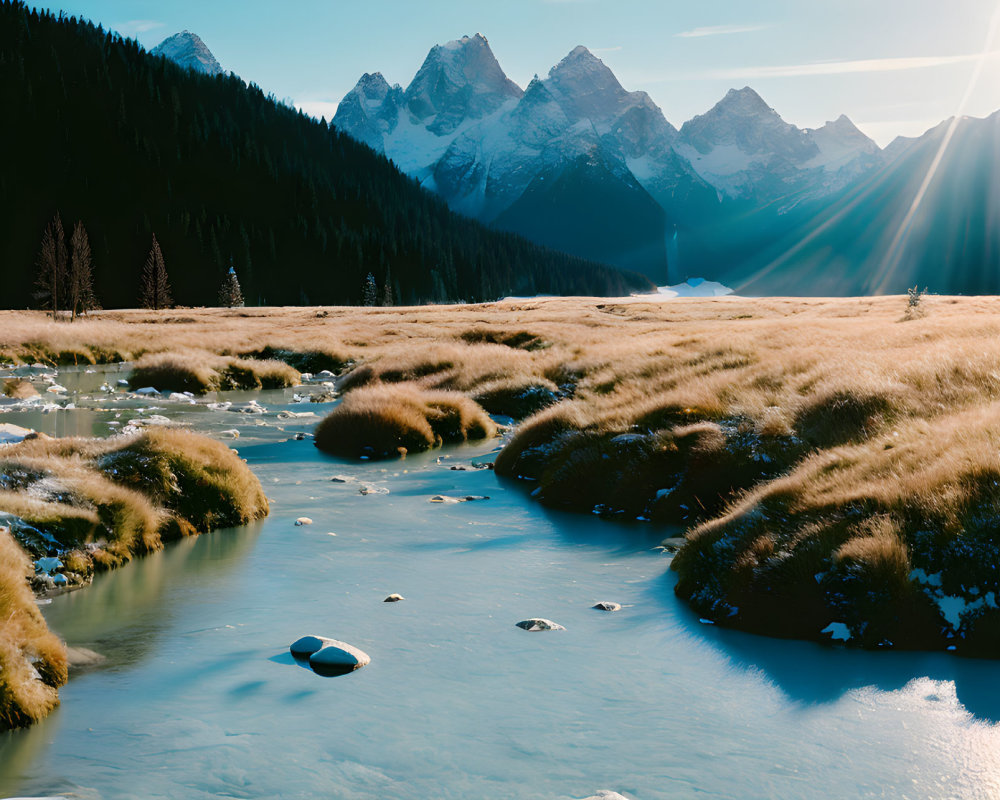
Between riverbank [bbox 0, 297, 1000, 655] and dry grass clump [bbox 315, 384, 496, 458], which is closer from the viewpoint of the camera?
riverbank [bbox 0, 297, 1000, 655]

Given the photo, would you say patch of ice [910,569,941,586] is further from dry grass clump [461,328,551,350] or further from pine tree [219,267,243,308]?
pine tree [219,267,243,308]

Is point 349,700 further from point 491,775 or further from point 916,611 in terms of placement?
point 916,611

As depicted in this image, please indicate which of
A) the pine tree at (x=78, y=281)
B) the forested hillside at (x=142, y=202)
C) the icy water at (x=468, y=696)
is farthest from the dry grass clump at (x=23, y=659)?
the forested hillside at (x=142, y=202)

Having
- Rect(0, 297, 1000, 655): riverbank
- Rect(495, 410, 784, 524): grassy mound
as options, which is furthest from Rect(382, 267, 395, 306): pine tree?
Rect(495, 410, 784, 524): grassy mound

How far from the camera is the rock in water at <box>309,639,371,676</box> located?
909 centimetres

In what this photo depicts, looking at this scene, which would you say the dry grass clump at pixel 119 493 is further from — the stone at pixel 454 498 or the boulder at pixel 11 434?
the boulder at pixel 11 434

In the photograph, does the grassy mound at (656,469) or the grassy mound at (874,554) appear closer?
the grassy mound at (874,554)

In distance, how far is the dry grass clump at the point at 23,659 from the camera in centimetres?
764

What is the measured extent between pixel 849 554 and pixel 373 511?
9.44 m

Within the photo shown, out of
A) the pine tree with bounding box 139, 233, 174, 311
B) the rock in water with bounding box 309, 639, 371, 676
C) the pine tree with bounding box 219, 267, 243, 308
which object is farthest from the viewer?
the pine tree with bounding box 219, 267, 243, 308

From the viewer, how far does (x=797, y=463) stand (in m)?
15.6

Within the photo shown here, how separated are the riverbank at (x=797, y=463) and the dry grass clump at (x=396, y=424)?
1.25 meters

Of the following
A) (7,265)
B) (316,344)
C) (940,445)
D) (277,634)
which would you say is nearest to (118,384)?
(316,344)

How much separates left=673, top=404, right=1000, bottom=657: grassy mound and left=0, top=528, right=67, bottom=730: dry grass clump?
25.4 ft
